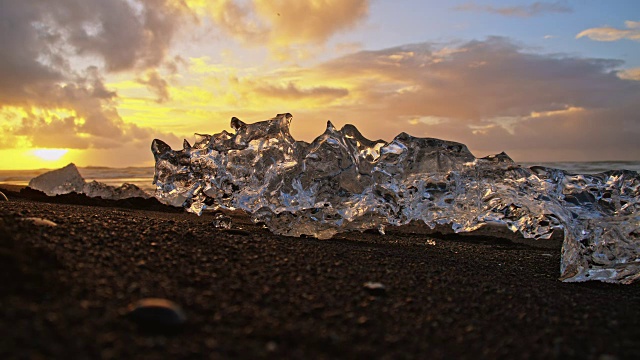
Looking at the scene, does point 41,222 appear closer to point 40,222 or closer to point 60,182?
point 40,222

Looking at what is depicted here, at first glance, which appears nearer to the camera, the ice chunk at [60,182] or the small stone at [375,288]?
the small stone at [375,288]

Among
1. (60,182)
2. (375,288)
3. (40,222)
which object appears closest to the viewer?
(375,288)

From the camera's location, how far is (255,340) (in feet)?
5.73

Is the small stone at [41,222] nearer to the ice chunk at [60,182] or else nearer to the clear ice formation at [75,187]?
the clear ice formation at [75,187]

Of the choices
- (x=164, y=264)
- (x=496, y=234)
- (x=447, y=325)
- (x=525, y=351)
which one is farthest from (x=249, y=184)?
(x=496, y=234)

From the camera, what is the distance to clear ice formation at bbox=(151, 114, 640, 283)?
13.7 ft

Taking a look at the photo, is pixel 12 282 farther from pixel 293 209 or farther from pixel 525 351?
pixel 293 209

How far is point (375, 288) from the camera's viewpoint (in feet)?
7.96

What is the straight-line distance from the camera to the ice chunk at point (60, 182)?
8.83 metres

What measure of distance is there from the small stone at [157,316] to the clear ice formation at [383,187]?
2.37 m

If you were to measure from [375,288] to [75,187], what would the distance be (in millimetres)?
7710

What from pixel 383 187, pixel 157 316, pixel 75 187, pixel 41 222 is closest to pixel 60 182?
pixel 75 187

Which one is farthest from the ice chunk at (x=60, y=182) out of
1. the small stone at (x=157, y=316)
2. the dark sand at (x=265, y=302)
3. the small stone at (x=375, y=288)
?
the small stone at (x=157, y=316)

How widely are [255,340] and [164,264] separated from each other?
85 centimetres
